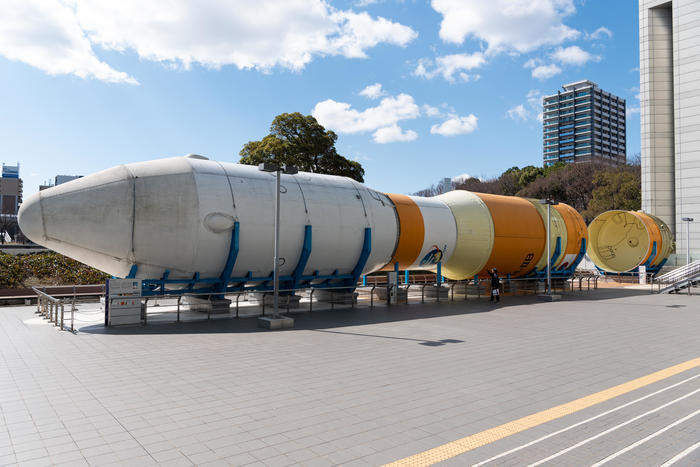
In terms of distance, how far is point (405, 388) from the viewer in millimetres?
6195

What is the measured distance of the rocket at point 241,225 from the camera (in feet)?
35.4

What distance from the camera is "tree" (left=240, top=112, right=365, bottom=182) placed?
90.7 feet

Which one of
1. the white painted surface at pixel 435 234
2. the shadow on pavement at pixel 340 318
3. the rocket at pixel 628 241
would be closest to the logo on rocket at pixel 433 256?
the white painted surface at pixel 435 234

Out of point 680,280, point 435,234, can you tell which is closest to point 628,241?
point 680,280

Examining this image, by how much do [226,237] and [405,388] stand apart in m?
7.08

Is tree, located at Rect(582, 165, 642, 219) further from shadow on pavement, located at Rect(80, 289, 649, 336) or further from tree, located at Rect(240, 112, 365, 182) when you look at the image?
shadow on pavement, located at Rect(80, 289, 649, 336)

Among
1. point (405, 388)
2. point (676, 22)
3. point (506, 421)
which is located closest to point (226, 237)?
point (405, 388)

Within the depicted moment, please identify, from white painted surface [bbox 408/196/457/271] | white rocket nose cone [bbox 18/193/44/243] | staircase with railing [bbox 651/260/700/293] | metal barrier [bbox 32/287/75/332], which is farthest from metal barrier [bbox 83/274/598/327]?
staircase with railing [bbox 651/260/700/293]

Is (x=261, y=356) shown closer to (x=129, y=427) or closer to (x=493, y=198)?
(x=129, y=427)

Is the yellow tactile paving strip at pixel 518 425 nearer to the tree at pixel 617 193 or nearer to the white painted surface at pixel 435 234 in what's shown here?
the white painted surface at pixel 435 234

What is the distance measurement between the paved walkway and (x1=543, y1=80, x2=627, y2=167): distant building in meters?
126

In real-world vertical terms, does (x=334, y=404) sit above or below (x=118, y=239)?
below

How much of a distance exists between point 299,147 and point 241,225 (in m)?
17.3

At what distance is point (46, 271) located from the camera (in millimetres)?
18172
